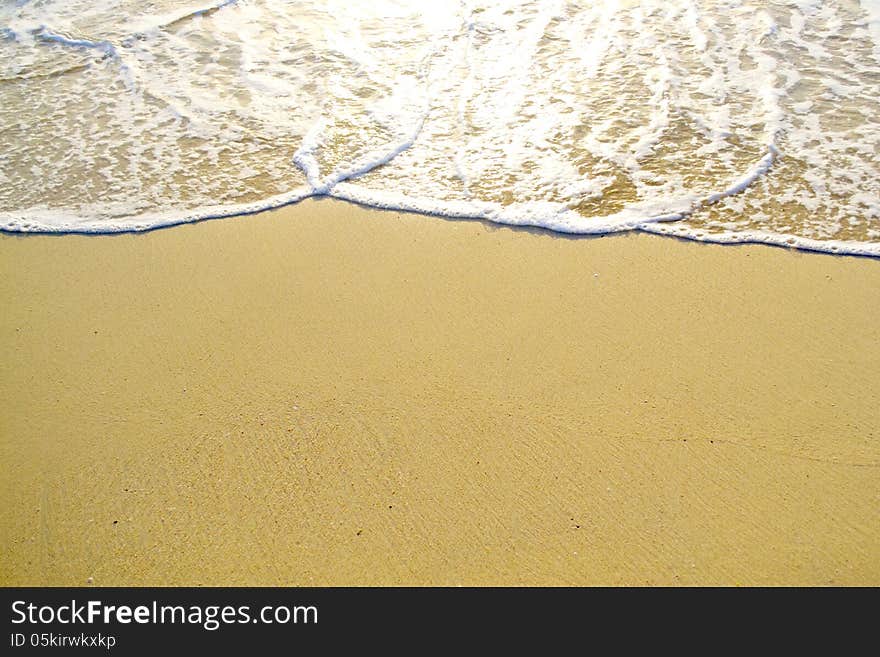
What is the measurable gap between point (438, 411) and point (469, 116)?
9.40 ft

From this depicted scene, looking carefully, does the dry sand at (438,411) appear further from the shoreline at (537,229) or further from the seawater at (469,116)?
the seawater at (469,116)

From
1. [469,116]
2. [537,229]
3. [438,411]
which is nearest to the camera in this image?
[438,411]

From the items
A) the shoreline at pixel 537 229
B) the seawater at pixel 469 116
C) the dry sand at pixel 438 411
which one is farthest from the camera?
the seawater at pixel 469 116

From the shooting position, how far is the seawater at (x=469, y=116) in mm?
4145

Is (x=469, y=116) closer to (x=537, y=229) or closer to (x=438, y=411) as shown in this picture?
(x=537, y=229)

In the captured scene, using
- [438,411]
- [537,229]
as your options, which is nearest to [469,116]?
[537,229]

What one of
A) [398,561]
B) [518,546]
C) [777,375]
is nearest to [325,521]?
[398,561]

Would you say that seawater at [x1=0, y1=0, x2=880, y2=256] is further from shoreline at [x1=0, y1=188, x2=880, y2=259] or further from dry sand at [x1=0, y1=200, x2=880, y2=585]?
dry sand at [x1=0, y1=200, x2=880, y2=585]

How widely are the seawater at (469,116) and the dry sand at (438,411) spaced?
0.47 meters

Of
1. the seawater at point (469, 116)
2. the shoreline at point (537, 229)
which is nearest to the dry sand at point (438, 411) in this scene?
the shoreline at point (537, 229)

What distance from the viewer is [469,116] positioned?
16.4ft

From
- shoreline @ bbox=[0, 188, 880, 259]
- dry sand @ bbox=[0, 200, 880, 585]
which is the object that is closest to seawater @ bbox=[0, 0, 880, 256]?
shoreline @ bbox=[0, 188, 880, 259]

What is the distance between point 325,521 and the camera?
254 centimetres
